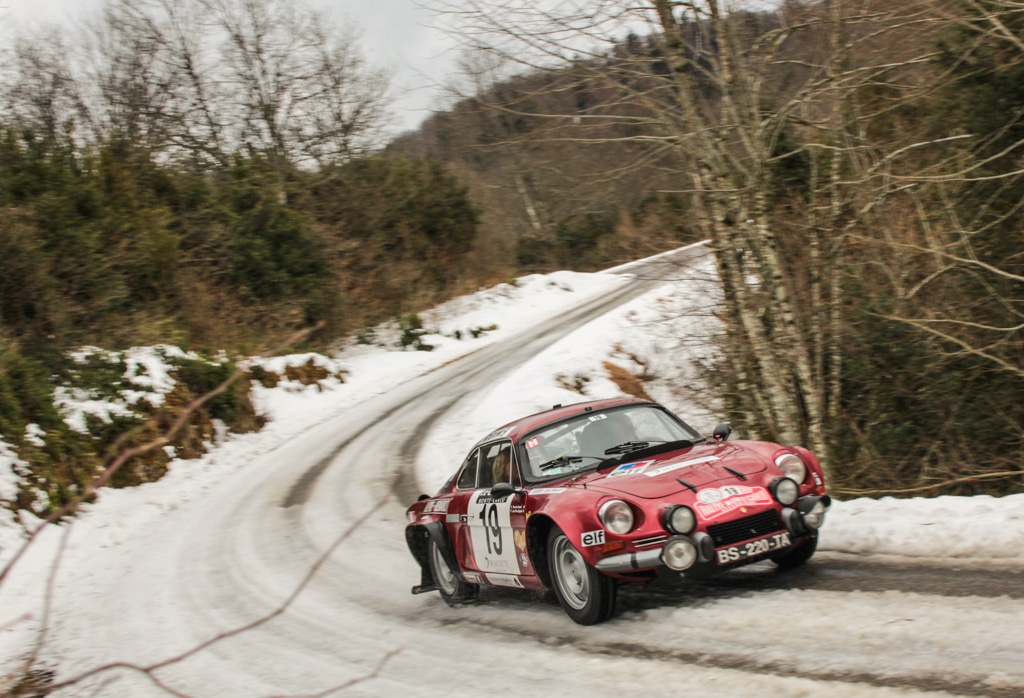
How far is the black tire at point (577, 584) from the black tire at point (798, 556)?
1383 millimetres

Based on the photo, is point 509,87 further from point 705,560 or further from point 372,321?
point 372,321

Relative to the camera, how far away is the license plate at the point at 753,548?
230 inches

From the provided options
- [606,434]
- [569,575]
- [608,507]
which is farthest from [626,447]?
[608,507]

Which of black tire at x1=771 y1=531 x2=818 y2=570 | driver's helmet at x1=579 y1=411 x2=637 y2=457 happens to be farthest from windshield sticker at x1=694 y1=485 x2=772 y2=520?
driver's helmet at x1=579 y1=411 x2=637 y2=457

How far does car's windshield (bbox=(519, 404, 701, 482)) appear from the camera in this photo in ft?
23.3

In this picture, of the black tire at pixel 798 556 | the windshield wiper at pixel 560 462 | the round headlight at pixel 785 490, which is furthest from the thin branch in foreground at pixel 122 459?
the black tire at pixel 798 556

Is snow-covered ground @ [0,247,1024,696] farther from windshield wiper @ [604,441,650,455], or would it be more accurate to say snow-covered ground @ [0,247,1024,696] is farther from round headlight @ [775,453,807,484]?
windshield wiper @ [604,441,650,455]

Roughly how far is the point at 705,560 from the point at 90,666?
5.15 metres

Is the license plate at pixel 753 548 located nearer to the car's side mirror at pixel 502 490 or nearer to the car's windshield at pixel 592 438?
the car's windshield at pixel 592 438

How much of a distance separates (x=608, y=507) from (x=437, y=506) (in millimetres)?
2808

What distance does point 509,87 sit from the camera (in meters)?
12.0

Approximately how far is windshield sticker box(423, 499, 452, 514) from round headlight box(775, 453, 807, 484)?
297cm

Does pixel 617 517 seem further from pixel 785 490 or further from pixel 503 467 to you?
pixel 503 467

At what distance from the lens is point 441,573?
820 centimetres
